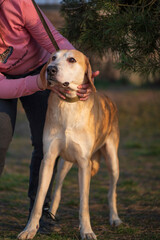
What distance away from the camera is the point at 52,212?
4184mm

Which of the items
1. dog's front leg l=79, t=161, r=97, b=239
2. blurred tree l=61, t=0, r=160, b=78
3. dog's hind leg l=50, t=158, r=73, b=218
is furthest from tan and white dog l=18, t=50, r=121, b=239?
dog's hind leg l=50, t=158, r=73, b=218

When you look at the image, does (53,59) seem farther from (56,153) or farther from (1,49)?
(56,153)

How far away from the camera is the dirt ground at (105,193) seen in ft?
12.9

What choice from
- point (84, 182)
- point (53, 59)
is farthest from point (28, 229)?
point (53, 59)

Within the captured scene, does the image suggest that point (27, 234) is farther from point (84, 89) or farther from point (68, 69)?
point (68, 69)

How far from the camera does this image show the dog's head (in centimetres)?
336

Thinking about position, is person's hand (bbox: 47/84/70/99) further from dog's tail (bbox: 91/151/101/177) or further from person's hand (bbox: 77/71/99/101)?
dog's tail (bbox: 91/151/101/177)

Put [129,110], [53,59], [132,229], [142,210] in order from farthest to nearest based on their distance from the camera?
[129,110]
[142,210]
[132,229]
[53,59]

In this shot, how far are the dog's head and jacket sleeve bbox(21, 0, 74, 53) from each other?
10.0 inches

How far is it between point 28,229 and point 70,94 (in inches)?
46.5

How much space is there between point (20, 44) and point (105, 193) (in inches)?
101

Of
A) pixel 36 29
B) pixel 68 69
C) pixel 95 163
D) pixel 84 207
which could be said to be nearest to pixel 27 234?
pixel 84 207

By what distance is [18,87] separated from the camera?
3508 millimetres

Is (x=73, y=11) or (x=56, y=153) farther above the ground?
(x=73, y=11)
